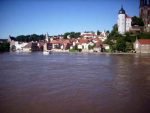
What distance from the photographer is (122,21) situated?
95625 mm

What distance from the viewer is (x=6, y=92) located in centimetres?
1510

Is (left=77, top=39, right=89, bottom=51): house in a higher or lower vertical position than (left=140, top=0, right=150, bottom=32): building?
lower

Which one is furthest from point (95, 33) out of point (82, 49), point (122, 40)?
point (122, 40)

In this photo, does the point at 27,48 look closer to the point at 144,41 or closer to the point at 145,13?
the point at 145,13

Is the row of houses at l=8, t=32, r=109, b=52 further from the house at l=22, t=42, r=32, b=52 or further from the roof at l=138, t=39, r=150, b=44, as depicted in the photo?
the roof at l=138, t=39, r=150, b=44

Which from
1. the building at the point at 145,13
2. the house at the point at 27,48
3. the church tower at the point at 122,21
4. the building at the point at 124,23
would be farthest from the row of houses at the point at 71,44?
the building at the point at 145,13

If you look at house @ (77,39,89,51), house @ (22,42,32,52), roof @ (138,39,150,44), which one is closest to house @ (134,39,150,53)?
roof @ (138,39,150,44)

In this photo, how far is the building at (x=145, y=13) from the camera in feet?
292

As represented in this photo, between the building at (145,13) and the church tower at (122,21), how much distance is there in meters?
6.17

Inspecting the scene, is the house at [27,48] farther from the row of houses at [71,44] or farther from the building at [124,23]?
the building at [124,23]

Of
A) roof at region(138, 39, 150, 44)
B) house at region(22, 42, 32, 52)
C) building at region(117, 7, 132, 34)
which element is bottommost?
house at region(22, 42, 32, 52)

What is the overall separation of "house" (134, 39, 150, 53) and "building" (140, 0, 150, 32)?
314 inches

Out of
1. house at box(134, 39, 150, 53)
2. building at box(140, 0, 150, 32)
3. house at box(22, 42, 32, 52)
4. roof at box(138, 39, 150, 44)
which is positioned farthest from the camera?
house at box(22, 42, 32, 52)

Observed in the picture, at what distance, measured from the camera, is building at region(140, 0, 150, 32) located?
89056 millimetres
